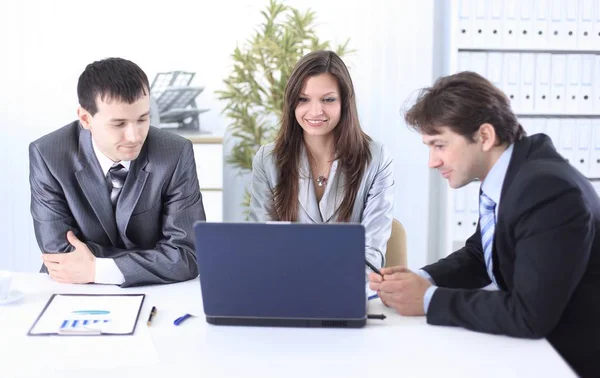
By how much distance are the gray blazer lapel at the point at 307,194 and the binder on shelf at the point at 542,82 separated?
160cm

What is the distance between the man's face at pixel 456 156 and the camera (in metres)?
1.74

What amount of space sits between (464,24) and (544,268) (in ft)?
7.46

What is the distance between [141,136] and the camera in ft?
6.79

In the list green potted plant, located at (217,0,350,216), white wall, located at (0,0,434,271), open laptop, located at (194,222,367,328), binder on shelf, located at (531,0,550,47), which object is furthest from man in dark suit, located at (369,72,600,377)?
white wall, located at (0,0,434,271)

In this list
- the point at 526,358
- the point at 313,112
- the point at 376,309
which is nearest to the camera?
the point at 526,358

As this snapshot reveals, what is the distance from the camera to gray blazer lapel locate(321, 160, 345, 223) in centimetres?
248

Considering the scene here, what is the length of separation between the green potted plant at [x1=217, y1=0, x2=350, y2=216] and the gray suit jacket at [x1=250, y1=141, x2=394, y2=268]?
1.17 metres

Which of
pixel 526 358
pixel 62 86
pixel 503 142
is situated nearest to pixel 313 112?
pixel 503 142

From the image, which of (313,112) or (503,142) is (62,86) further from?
(503,142)

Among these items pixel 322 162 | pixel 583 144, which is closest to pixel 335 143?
pixel 322 162

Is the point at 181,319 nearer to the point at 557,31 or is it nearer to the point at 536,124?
the point at 536,124

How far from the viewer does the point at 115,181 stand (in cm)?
216

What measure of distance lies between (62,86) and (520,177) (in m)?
2.94

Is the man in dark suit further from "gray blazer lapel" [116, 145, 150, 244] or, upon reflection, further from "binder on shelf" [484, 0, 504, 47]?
"binder on shelf" [484, 0, 504, 47]
